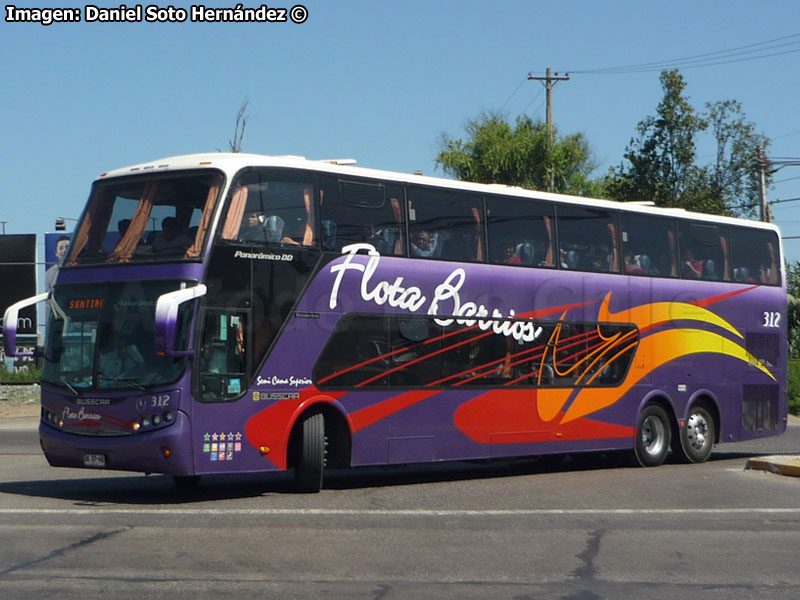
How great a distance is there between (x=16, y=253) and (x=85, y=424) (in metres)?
41.8

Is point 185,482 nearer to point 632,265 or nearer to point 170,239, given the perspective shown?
point 170,239

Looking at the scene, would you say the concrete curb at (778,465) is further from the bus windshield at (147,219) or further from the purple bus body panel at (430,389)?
the bus windshield at (147,219)

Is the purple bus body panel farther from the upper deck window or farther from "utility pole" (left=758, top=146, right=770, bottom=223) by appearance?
"utility pole" (left=758, top=146, right=770, bottom=223)

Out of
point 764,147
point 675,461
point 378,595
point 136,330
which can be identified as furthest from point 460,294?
point 764,147

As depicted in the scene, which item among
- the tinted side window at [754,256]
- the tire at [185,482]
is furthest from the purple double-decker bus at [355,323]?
the tire at [185,482]

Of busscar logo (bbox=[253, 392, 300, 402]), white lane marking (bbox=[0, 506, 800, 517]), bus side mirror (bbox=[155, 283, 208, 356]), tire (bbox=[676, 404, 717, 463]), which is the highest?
bus side mirror (bbox=[155, 283, 208, 356])

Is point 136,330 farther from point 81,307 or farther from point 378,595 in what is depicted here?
point 378,595

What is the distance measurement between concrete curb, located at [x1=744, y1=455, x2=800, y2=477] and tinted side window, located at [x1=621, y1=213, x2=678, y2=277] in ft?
10.9

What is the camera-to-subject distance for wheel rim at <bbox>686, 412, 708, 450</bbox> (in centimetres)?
2017

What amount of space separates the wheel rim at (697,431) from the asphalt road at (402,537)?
2.96m

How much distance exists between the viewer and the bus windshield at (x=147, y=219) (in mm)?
13555

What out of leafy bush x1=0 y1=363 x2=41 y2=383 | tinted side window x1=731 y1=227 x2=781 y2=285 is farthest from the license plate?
leafy bush x1=0 y1=363 x2=41 y2=383

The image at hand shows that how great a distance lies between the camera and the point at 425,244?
15922 mm

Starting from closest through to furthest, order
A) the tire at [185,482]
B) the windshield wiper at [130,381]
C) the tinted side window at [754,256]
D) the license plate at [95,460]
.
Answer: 1. the windshield wiper at [130,381]
2. the license plate at [95,460]
3. the tire at [185,482]
4. the tinted side window at [754,256]
